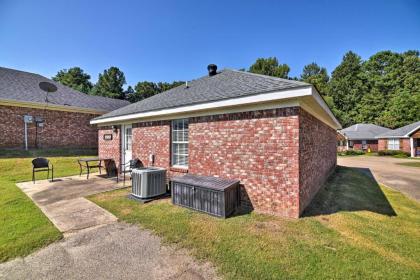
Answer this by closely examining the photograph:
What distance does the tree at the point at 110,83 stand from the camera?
42250 millimetres

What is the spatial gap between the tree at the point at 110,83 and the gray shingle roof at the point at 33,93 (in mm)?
25756

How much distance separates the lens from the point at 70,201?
5488mm

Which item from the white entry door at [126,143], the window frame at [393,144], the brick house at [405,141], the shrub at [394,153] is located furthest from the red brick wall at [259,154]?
the window frame at [393,144]

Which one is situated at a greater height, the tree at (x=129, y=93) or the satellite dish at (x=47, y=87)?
the tree at (x=129, y=93)

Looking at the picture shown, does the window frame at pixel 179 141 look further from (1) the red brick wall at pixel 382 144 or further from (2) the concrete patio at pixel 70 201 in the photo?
(1) the red brick wall at pixel 382 144

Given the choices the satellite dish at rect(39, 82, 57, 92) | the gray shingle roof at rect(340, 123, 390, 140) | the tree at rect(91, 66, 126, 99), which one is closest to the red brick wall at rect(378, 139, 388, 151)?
the gray shingle roof at rect(340, 123, 390, 140)

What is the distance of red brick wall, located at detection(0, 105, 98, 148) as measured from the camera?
42.6 feet

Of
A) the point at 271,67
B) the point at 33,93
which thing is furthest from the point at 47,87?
the point at 271,67

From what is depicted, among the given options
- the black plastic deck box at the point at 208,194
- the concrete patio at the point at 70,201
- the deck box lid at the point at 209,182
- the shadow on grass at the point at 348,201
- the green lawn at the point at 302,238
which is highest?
the deck box lid at the point at 209,182

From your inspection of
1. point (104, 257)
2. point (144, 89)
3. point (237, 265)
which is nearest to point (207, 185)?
point (237, 265)

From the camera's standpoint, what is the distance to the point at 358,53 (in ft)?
158

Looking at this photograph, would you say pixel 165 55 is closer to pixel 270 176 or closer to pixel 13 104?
pixel 13 104

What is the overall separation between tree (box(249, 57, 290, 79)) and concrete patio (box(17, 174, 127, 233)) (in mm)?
32633

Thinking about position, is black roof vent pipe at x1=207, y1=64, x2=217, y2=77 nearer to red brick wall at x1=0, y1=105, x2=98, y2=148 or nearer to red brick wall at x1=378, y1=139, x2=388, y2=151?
red brick wall at x1=0, y1=105, x2=98, y2=148
